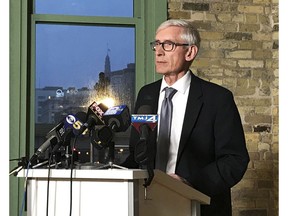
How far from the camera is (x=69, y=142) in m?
1.77

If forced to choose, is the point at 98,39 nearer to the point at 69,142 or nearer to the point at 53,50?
the point at 53,50

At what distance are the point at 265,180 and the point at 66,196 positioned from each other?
3.04 m

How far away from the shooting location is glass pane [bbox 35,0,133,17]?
4461 millimetres

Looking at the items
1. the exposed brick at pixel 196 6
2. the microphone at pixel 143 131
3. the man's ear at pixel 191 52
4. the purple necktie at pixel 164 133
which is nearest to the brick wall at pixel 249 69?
the exposed brick at pixel 196 6

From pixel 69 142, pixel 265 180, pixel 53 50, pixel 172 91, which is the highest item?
pixel 53 50

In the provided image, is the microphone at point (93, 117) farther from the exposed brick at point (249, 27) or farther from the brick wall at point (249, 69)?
the exposed brick at point (249, 27)

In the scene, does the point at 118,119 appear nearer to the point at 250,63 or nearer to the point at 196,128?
the point at 196,128

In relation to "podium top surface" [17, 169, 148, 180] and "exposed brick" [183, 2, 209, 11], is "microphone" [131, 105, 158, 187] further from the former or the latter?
"exposed brick" [183, 2, 209, 11]

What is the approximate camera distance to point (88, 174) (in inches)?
65.8

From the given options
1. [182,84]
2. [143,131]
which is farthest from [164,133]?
[143,131]

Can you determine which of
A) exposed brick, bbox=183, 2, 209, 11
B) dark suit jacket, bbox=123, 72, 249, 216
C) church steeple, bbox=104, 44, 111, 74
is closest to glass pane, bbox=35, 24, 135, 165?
church steeple, bbox=104, 44, 111, 74
